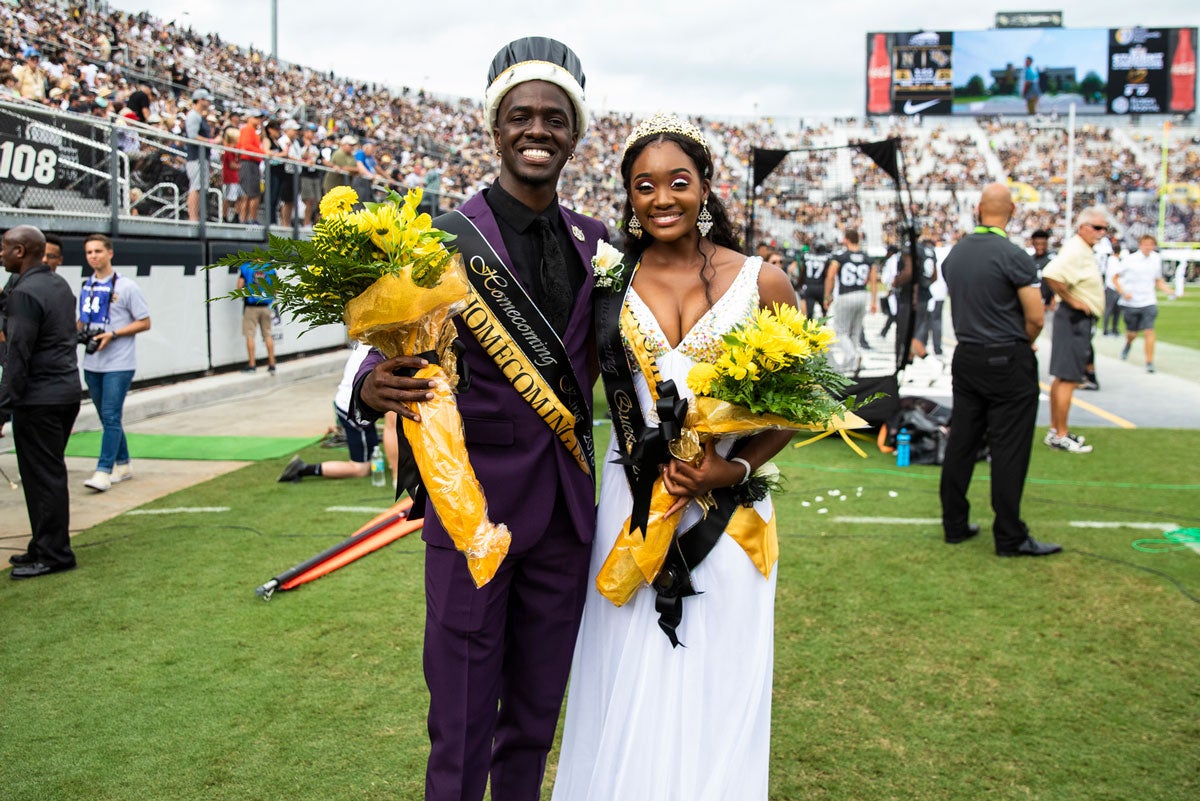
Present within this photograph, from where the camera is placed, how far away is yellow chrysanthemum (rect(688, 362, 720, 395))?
7.46 ft

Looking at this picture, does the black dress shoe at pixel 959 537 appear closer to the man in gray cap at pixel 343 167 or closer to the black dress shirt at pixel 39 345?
the black dress shirt at pixel 39 345

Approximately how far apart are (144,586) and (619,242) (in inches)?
138

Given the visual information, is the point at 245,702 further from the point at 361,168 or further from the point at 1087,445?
the point at 361,168

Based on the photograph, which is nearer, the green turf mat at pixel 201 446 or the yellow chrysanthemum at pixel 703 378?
the yellow chrysanthemum at pixel 703 378

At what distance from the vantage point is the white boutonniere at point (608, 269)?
2.47 meters

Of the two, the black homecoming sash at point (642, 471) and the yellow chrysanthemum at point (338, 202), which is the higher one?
the yellow chrysanthemum at point (338, 202)

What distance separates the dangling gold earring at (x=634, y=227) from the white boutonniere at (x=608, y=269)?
0.20 metres

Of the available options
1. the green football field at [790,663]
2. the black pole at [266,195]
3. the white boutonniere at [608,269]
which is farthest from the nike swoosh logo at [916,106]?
the white boutonniere at [608,269]

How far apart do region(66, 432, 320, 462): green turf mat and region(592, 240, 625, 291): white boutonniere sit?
6453 mm

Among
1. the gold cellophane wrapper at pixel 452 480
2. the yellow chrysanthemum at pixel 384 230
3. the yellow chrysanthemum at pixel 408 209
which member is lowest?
the gold cellophane wrapper at pixel 452 480

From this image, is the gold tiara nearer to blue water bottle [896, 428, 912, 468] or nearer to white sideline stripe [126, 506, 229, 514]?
white sideline stripe [126, 506, 229, 514]

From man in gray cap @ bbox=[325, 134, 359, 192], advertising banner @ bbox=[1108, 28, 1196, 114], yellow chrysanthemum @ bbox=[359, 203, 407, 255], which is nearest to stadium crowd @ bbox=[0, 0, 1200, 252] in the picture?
man in gray cap @ bbox=[325, 134, 359, 192]

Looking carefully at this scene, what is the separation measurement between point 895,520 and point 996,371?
1.25 m

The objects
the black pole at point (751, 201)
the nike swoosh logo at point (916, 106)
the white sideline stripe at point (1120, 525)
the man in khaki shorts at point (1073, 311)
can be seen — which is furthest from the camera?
the nike swoosh logo at point (916, 106)
